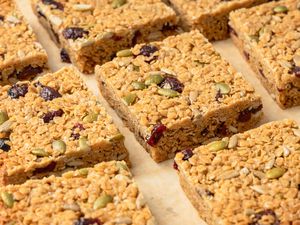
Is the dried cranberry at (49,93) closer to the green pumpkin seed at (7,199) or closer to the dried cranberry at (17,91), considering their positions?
the dried cranberry at (17,91)

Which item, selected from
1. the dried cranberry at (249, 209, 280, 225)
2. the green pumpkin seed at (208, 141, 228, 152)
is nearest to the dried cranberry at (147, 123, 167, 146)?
the green pumpkin seed at (208, 141, 228, 152)

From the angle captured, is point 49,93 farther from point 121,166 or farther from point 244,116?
point 244,116

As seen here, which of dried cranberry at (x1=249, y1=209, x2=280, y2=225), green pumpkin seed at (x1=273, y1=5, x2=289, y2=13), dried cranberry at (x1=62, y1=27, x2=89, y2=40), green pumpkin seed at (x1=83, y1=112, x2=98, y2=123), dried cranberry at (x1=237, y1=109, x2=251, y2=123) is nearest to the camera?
dried cranberry at (x1=249, y1=209, x2=280, y2=225)

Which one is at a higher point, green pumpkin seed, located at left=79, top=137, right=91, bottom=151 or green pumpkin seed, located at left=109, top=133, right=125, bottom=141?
green pumpkin seed, located at left=79, top=137, right=91, bottom=151

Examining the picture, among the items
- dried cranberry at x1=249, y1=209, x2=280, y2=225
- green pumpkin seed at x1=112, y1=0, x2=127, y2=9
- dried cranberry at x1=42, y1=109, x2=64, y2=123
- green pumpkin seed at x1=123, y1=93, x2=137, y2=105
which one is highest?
green pumpkin seed at x1=112, y1=0, x2=127, y2=9

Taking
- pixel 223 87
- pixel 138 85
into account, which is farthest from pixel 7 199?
pixel 223 87

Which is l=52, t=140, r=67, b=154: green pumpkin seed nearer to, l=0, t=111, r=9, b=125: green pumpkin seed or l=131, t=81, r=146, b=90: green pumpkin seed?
l=0, t=111, r=9, b=125: green pumpkin seed

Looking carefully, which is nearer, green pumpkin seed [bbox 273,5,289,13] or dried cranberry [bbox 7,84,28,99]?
dried cranberry [bbox 7,84,28,99]
